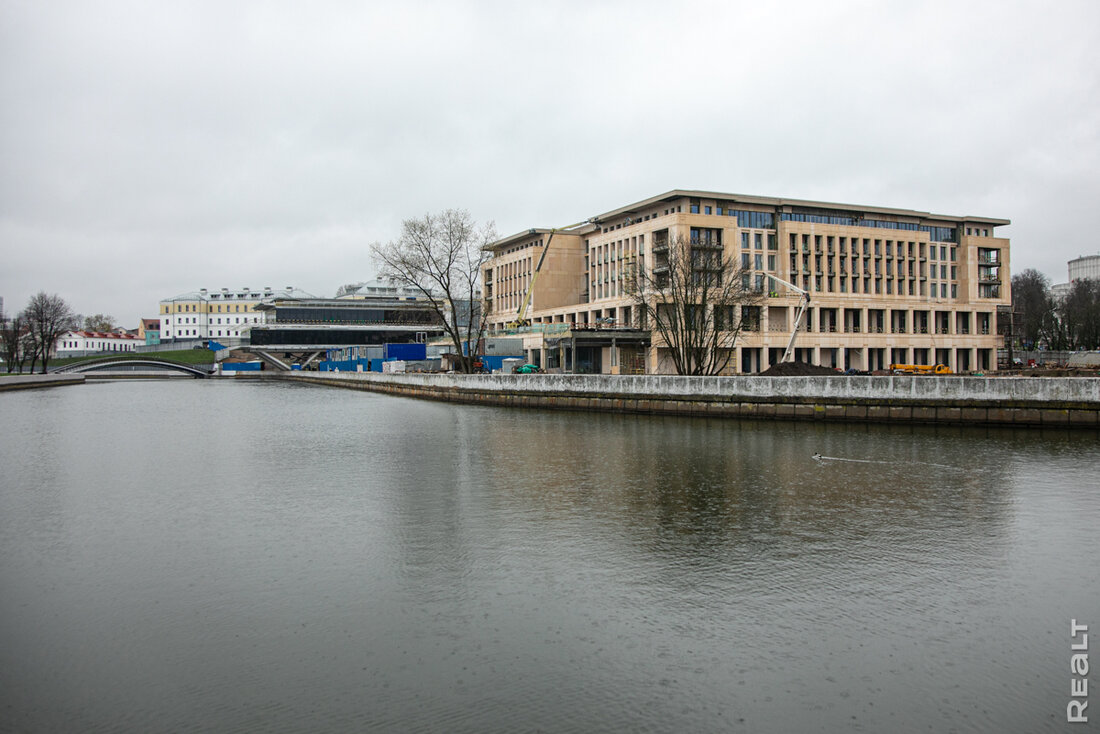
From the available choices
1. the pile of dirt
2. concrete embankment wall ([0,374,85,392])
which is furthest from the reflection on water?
concrete embankment wall ([0,374,85,392])

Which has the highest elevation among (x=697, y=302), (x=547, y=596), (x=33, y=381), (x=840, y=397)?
(x=697, y=302)

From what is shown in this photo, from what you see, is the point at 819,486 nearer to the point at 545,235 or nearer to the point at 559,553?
the point at 559,553

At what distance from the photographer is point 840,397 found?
34.4m

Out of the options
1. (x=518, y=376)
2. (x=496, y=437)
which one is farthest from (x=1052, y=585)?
(x=518, y=376)

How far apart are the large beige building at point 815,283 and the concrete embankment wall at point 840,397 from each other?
23.1 meters

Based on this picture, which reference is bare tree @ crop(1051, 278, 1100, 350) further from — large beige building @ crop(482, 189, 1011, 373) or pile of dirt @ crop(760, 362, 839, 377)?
pile of dirt @ crop(760, 362, 839, 377)

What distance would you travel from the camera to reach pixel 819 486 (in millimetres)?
17969

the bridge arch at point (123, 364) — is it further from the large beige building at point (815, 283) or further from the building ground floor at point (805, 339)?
the building ground floor at point (805, 339)

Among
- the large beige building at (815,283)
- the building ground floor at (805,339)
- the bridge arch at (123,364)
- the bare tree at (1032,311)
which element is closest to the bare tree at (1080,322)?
the bare tree at (1032,311)

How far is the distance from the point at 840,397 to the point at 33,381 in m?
91.1

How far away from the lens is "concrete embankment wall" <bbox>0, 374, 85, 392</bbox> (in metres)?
79.8

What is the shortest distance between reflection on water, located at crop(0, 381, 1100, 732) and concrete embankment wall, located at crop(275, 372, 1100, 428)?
1068cm

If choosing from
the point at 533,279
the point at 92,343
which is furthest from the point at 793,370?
the point at 92,343

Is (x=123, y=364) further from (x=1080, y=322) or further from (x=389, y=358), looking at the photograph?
(x=1080, y=322)
